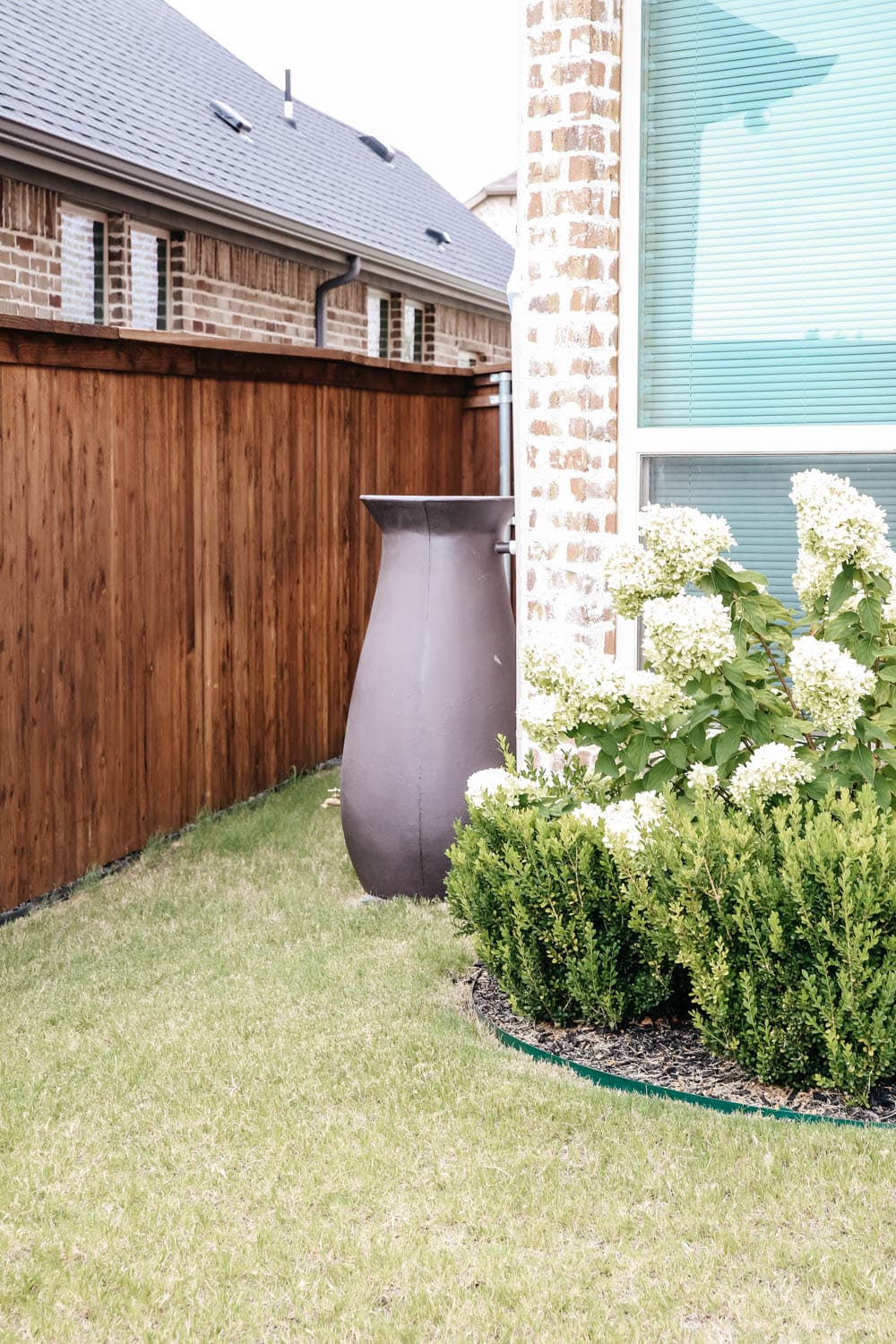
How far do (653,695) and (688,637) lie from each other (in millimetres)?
254

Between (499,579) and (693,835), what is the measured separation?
7.54ft

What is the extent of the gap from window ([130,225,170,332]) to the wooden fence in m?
3.80

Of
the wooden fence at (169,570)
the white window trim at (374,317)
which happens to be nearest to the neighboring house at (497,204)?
the white window trim at (374,317)

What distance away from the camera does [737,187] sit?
459 centimetres

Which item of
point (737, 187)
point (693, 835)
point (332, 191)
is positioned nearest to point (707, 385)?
point (737, 187)

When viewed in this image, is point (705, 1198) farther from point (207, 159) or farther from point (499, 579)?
point (207, 159)

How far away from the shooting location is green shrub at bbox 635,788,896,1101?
3.22 m

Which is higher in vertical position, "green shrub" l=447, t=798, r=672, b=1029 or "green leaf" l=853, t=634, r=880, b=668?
"green leaf" l=853, t=634, r=880, b=668

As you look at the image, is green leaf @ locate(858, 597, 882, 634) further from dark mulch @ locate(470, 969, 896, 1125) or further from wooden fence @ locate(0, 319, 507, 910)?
wooden fence @ locate(0, 319, 507, 910)

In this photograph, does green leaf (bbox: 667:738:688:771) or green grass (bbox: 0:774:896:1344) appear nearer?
green grass (bbox: 0:774:896:1344)

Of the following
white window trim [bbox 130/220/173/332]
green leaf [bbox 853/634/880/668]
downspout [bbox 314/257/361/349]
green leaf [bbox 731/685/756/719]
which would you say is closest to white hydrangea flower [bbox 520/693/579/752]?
green leaf [bbox 731/685/756/719]

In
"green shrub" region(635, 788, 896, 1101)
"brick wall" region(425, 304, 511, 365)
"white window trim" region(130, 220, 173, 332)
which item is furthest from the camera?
"brick wall" region(425, 304, 511, 365)

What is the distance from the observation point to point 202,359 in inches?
255

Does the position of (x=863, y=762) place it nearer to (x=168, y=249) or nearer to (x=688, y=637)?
(x=688, y=637)
